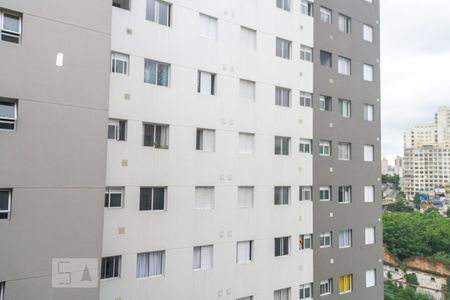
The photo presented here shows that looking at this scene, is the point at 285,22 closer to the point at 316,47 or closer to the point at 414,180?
the point at 316,47

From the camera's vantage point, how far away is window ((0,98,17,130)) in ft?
35.3

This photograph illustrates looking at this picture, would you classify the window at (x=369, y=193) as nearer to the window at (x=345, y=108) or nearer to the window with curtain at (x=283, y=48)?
the window at (x=345, y=108)

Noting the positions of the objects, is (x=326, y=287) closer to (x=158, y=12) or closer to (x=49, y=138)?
(x=49, y=138)

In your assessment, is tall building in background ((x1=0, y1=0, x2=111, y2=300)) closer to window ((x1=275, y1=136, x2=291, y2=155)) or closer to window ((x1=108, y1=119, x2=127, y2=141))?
window ((x1=108, y1=119, x2=127, y2=141))

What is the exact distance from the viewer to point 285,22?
18.9m

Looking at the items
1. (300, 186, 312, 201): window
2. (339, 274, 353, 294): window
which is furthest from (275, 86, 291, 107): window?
(339, 274, 353, 294): window

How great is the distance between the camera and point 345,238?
2092cm

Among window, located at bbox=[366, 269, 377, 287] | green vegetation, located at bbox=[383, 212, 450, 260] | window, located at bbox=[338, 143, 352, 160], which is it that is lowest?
green vegetation, located at bbox=[383, 212, 450, 260]

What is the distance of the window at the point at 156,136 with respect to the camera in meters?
14.4

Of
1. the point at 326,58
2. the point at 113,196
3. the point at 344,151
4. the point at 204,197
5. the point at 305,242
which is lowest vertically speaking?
the point at 305,242

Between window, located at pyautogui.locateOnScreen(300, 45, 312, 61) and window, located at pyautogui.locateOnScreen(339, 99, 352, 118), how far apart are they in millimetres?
3374

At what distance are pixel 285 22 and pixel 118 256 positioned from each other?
13931mm

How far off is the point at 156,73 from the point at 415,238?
191 feet

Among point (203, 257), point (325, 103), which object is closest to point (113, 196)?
point (203, 257)
